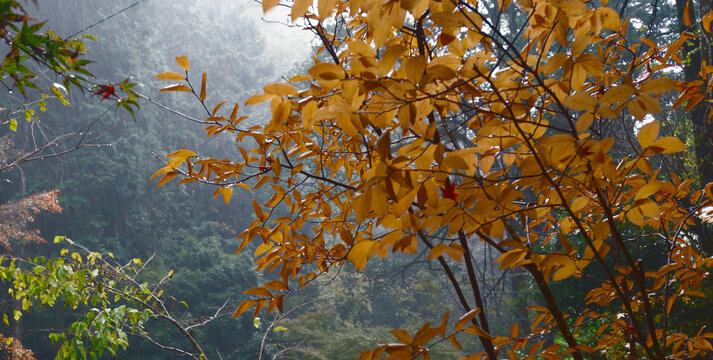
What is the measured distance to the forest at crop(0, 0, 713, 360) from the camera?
1.50ft

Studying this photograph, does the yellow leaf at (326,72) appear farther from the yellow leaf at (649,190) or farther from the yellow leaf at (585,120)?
the yellow leaf at (649,190)

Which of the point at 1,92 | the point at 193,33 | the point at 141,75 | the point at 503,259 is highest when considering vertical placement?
the point at 193,33

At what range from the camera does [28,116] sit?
4.75ft

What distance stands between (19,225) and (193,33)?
261 inches

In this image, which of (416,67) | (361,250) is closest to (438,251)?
(361,250)

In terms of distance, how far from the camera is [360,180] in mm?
653

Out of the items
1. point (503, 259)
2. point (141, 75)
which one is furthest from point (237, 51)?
point (503, 259)

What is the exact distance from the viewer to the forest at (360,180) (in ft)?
1.50

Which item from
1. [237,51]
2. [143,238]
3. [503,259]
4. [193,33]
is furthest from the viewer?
[237,51]

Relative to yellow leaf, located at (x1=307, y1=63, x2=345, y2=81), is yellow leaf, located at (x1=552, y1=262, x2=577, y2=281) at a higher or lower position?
lower

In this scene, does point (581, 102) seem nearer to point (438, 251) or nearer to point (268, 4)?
point (438, 251)

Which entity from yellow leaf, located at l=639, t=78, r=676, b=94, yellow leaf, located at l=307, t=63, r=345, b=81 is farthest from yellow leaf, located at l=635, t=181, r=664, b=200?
yellow leaf, located at l=307, t=63, r=345, b=81

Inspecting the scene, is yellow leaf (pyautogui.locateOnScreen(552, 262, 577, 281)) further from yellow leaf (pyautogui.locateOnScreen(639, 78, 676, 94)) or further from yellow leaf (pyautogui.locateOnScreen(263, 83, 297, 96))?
yellow leaf (pyautogui.locateOnScreen(263, 83, 297, 96))

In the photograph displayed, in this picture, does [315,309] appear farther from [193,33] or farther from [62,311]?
[193,33]
